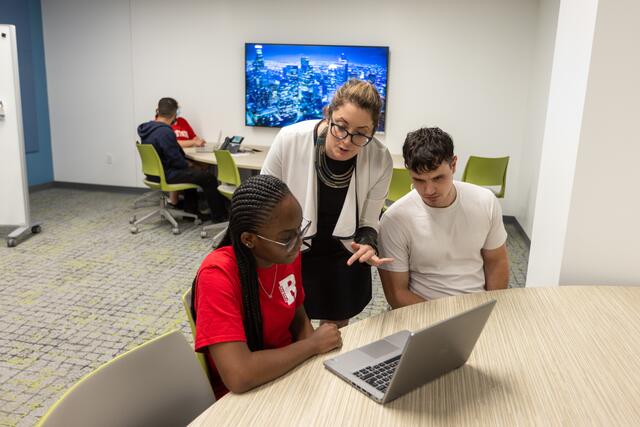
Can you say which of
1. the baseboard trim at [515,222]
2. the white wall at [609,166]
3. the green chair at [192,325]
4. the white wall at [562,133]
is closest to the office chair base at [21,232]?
the green chair at [192,325]

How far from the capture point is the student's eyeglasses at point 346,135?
1637mm

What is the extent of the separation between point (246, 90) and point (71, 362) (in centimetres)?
395

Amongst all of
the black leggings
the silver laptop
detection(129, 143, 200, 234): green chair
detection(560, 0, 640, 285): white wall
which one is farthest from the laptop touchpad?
the black leggings

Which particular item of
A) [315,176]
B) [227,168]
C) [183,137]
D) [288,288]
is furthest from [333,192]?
[183,137]

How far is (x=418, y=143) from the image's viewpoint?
1684 millimetres

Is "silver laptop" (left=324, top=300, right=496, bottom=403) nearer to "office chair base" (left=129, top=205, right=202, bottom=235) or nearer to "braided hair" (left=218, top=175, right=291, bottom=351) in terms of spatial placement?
"braided hair" (left=218, top=175, right=291, bottom=351)

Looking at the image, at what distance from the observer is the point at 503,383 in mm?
1152

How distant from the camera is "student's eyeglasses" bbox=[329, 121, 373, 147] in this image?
5.37 feet

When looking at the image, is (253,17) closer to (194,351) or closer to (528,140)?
(528,140)

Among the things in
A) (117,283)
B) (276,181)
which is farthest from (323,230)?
(117,283)

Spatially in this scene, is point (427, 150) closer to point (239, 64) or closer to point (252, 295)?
point (252, 295)

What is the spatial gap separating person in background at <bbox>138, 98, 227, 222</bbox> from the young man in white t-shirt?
11.3 ft

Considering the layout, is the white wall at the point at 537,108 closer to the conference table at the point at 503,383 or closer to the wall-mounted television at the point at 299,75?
the wall-mounted television at the point at 299,75

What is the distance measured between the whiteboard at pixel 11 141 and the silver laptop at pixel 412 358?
4.04 metres
